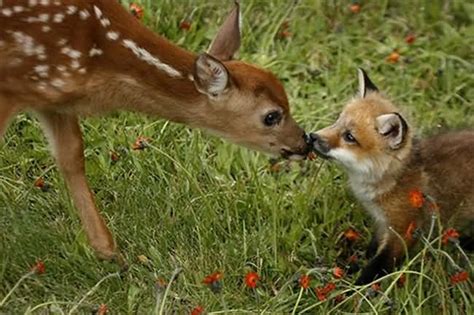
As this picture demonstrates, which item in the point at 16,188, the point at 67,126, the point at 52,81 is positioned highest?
the point at 52,81

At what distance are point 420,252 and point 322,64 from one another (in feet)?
6.69

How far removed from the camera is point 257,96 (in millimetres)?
5898

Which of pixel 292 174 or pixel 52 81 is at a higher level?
pixel 52 81

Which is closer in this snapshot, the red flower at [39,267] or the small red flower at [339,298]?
the red flower at [39,267]

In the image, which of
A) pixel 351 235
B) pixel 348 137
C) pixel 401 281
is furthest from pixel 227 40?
pixel 401 281

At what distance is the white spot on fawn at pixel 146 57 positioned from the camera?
5730 millimetres

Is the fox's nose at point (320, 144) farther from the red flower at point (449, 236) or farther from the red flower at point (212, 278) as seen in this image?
the red flower at point (212, 278)

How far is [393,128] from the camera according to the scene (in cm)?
600

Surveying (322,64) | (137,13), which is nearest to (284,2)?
(322,64)

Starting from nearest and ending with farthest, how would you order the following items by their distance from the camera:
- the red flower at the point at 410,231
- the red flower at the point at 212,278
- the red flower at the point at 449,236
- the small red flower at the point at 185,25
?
the red flower at the point at 212,278 < the red flower at the point at 449,236 < the red flower at the point at 410,231 < the small red flower at the point at 185,25

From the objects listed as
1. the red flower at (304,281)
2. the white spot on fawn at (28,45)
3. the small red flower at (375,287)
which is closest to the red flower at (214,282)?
the red flower at (304,281)

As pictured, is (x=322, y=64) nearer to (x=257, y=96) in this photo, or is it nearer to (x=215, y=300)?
(x=257, y=96)

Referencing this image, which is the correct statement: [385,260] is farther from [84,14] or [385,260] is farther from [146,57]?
[84,14]

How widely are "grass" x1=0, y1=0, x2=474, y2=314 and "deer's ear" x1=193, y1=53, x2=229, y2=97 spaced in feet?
1.95
